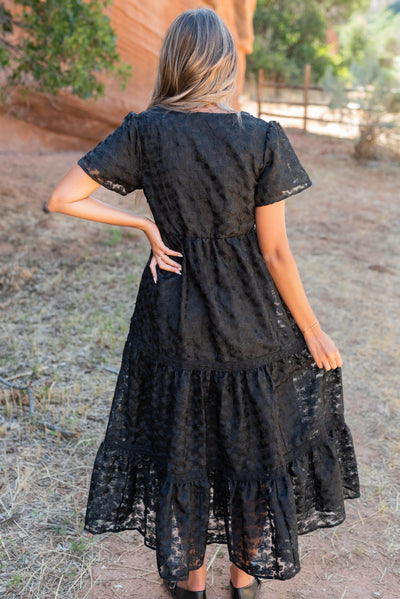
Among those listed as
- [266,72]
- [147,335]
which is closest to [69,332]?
[147,335]

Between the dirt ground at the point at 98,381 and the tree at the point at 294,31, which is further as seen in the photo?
the tree at the point at 294,31

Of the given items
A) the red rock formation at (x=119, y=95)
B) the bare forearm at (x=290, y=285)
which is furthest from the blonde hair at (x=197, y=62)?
the red rock formation at (x=119, y=95)

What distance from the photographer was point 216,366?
66.2 inches

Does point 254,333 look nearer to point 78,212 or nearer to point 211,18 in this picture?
point 78,212

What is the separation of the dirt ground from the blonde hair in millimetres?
337

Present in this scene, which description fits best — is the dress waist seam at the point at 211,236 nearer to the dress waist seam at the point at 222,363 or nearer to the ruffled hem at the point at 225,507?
the dress waist seam at the point at 222,363

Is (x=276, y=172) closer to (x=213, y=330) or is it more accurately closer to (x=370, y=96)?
(x=213, y=330)

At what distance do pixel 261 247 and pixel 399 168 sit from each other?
9.70 metres

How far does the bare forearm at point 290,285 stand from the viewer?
65.5 inches

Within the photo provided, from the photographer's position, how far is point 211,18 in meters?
1.53

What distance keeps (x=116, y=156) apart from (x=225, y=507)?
1.06 metres

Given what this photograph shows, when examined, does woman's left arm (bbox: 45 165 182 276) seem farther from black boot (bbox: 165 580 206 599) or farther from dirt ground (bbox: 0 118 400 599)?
black boot (bbox: 165 580 206 599)

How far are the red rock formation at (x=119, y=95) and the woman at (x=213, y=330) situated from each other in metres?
6.28

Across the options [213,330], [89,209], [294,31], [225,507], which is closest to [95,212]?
[89,209]
